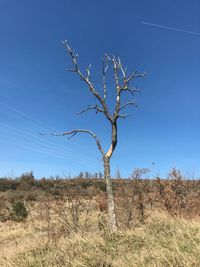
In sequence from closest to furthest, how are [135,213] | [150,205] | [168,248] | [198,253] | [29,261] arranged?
1. [198,253]
2. [168,248]
3. [29,261]
4. [135,213]
5. [150,205]

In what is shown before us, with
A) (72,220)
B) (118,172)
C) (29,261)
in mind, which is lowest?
(29,261)

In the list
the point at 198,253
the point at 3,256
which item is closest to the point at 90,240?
the point at 3,256

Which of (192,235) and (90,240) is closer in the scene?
→ (192,235)

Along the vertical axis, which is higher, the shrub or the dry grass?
the shrub

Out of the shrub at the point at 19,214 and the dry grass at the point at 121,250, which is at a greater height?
the shrub at the point at 19,214

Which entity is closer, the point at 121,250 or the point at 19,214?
the point at 121,250

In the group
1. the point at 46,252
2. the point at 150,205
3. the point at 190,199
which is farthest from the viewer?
the point at 150,205

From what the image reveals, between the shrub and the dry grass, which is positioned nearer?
the dry grass

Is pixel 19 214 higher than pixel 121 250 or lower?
higher

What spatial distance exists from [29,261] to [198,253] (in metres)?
3.84

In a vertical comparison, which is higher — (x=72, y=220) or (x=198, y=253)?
(x=72, y=220)

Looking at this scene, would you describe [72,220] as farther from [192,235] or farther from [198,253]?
[198,253]

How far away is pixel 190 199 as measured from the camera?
651 inches

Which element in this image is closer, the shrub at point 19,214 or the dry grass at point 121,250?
the dry grass at point 121,250
